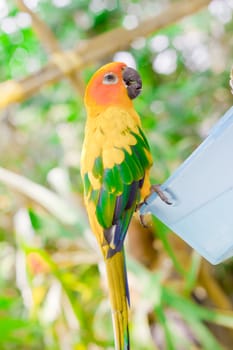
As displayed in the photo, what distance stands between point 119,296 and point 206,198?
9 cm

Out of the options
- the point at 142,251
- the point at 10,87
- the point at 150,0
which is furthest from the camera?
the point at 150,0

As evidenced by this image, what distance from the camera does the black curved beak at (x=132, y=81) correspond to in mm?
437

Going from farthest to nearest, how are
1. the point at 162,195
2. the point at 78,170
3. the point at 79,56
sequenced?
the point at 78,170 < the point at 79,56 < the point at 162,195

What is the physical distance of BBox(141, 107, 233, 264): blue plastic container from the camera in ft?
1.19

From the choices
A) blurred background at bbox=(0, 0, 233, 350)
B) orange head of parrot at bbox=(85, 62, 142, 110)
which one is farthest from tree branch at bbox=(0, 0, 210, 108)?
orange head of parrot at bbox=(85, 62, 142, 110)

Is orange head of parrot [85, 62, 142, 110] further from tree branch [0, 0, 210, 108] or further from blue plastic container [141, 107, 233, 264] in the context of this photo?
tree branch [0, 0, 210, 108]

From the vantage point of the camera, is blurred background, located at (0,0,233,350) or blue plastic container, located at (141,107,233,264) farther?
blurred background, located at (0,0,233,350)

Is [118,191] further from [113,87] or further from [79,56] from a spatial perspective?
[79,56]

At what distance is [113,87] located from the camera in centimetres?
44

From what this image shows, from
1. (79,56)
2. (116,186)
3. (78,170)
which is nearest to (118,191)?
(116,186)

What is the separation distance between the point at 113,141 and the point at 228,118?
3.8 inches

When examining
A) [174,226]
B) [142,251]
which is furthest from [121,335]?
[142,251]

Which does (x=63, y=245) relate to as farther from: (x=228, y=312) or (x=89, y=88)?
(x=89, y=88)

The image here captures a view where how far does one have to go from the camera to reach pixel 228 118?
35cm
